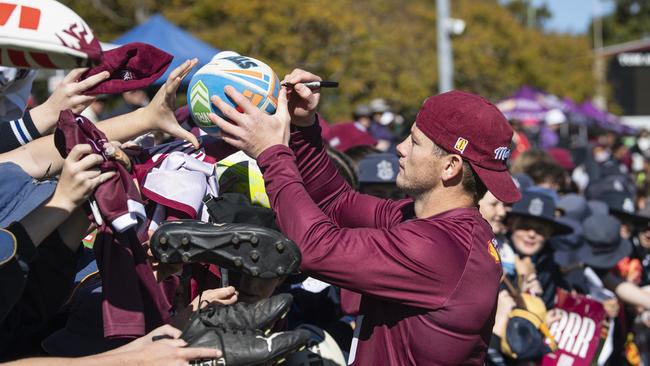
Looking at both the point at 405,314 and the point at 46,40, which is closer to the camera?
the point at 46,40

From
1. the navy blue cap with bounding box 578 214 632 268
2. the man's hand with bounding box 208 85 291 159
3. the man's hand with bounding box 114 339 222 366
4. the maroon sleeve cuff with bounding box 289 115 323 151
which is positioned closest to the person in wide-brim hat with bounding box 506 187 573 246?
the navy blue cap with bounding box 578 214 632 268

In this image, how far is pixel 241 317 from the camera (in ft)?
8.91

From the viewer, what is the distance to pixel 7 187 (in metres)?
2.60

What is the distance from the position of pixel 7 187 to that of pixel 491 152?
5.47 ft

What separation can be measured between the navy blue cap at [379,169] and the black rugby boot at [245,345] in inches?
117

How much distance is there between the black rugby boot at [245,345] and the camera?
2.59 m

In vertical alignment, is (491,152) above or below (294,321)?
above

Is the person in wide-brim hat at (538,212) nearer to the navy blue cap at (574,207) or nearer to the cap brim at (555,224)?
the cap brim at (555,224)

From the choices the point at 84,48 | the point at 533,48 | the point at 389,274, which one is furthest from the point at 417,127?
the point at 533,48

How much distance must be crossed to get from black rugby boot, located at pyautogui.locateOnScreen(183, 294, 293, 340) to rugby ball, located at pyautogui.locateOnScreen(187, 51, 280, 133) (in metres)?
0.65

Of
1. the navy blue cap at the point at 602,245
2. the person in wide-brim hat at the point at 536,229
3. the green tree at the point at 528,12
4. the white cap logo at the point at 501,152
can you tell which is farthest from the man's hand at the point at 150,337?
the green tree at the point at 528,12

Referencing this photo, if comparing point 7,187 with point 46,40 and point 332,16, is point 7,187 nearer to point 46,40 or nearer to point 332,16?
point 46,40

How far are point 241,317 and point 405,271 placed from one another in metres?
0.58

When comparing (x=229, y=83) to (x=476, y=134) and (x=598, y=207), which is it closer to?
(x=476, y=134)
